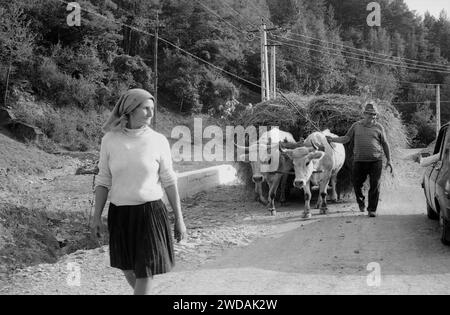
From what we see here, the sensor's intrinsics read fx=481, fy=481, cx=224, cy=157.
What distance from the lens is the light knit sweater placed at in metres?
3.69

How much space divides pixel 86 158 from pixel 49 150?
208cm

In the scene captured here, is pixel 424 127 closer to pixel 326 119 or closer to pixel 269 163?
pixel 326 119

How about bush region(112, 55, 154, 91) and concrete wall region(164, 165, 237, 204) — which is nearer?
concrete wall region(164, 165, 237, 204)

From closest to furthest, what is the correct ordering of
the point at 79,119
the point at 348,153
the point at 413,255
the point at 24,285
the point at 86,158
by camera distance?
the point at 24,285, the point at 413,255, the point at 348,153, the point at 86,158, the point at 79,119

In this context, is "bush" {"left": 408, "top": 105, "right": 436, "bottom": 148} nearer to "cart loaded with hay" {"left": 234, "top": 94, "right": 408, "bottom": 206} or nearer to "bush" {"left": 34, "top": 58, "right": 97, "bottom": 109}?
"bush" {"left": 34, "top": 58, "right": 97, "bottom": 109}

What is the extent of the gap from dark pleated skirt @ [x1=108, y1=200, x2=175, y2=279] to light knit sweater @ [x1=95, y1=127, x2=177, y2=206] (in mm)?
85

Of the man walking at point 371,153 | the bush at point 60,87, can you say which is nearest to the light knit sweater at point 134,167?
the man walking at point 371,153

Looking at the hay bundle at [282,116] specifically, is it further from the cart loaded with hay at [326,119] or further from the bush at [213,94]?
the bush at [213,94]

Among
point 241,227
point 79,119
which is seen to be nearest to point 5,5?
point 79,119

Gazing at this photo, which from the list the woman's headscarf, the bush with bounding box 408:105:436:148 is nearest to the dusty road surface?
the woman's headscarf

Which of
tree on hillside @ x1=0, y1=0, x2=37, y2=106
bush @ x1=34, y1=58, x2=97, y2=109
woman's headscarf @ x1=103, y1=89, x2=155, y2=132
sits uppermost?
tree on hillside @ x1=0, y1=0, x2=37, y2=106

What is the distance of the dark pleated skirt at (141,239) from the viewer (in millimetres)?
3648

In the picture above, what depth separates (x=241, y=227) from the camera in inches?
349
